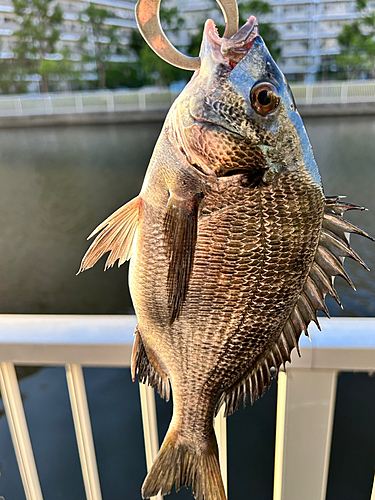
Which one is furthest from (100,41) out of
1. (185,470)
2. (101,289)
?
(185,470)

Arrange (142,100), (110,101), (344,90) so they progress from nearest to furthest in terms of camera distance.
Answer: (344,90) → (142,100) → (110,101)

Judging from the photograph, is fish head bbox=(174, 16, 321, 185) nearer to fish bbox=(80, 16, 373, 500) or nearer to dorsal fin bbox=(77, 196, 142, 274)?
fish bbox=(80, 16, 373, 500)

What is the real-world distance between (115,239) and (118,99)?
10.9m

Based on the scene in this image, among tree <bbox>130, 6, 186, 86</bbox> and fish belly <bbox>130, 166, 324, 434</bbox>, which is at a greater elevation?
tree <bbox>130, 6, 186, 86</bbox>

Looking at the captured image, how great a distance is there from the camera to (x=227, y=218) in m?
0.49

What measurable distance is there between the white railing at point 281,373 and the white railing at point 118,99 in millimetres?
8868

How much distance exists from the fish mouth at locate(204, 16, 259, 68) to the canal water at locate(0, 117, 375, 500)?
1945 mm

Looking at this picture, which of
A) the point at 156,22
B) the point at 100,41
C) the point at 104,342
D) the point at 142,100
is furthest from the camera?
the point at 100,41

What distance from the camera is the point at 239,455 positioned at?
2918 millimetres

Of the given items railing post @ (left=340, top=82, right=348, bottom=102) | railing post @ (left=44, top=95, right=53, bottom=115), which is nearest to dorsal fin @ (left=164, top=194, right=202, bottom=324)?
railing post @ (left=340, top=82, right=348, bottom=102)

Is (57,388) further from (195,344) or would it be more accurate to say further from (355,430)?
(195,344)

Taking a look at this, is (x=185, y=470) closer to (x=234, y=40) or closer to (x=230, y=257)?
(x=230, y=257)

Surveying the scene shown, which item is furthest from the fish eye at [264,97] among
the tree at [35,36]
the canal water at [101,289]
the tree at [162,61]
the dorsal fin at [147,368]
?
the tree at [35,36]

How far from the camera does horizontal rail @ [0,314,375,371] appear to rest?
0.71 m
